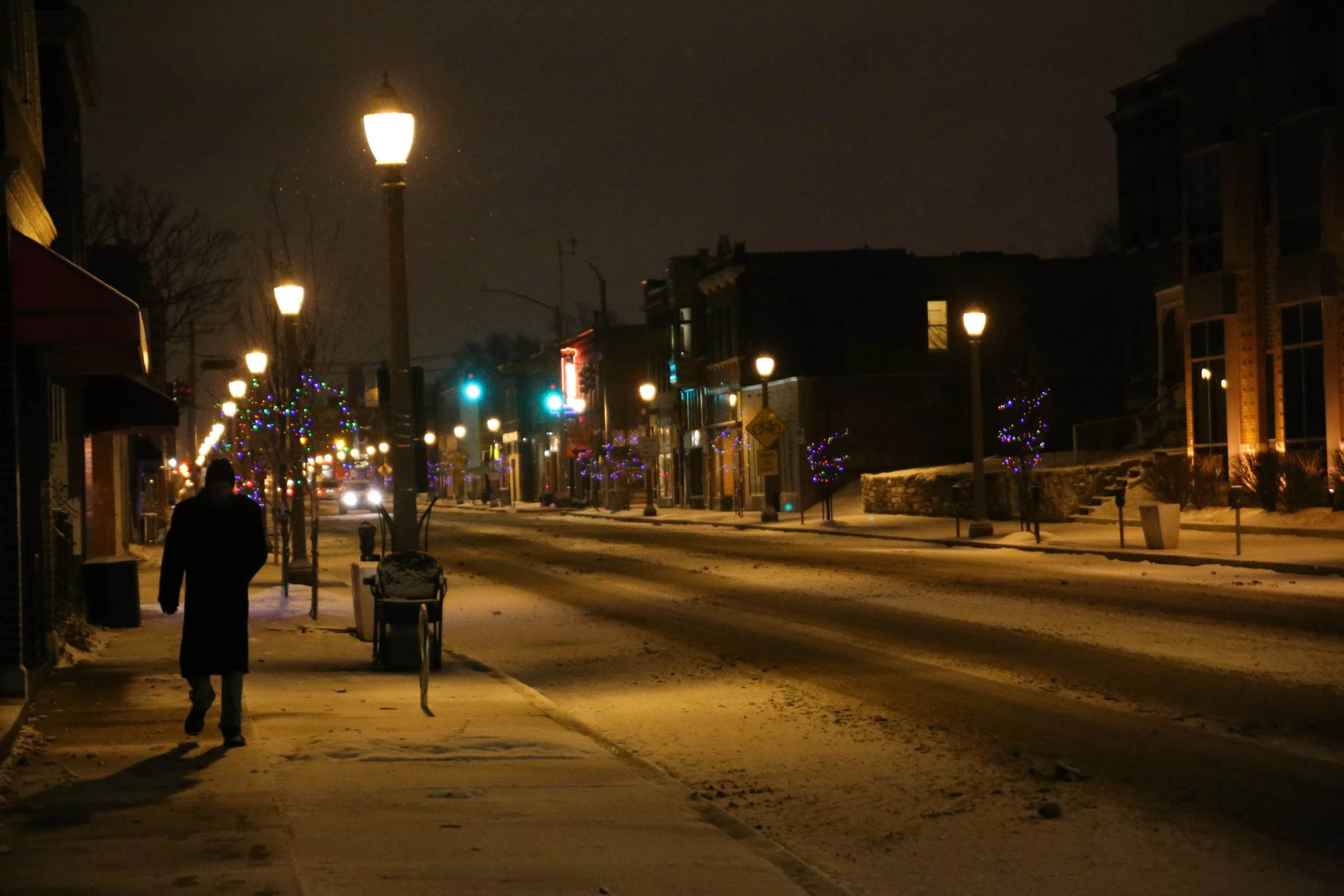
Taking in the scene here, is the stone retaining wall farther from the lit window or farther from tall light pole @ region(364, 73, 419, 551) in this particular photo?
tall light pole @ region(364, 73, 419, 551)

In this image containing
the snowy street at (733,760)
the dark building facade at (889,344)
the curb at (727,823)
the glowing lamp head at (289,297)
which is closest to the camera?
the curb at (727,823)

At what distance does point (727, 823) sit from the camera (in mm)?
8234

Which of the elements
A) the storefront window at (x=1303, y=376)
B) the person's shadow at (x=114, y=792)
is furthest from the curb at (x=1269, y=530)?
the person's shadow at (x=114, y=792)

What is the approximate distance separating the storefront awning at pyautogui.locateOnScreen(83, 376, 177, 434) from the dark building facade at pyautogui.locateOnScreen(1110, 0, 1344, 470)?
23.9m

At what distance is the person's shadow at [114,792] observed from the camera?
8.06 m

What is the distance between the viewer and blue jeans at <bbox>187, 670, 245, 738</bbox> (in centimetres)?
1042

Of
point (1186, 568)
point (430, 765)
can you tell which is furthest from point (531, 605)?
point (430, 765)

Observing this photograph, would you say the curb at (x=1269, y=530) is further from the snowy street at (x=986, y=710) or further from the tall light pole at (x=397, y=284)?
the tall light pole at (x=397, y=284)

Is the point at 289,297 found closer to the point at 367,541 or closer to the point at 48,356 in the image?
the point at 367,541

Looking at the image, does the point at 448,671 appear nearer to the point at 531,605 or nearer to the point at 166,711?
the point at 166,711

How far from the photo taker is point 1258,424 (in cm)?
3616

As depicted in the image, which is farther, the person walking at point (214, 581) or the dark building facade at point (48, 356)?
the dark building facade at point (48, 356)

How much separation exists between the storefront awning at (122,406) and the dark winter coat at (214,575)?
10.1m

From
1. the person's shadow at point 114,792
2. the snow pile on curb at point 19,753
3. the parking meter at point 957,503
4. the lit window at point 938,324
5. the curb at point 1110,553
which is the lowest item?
the curb at point 1110,553
